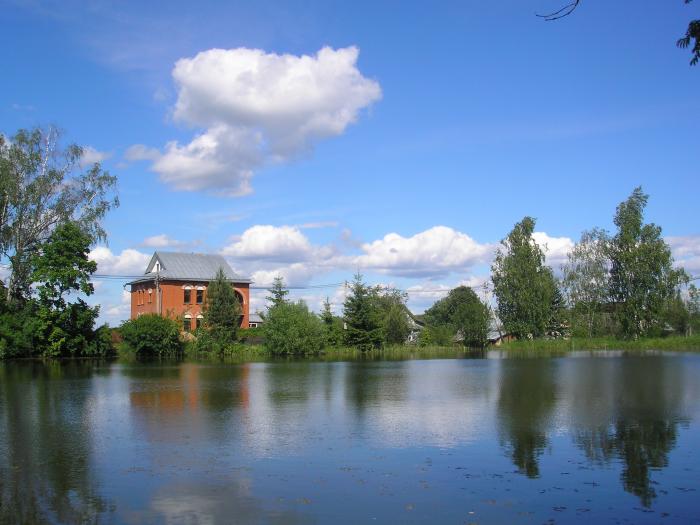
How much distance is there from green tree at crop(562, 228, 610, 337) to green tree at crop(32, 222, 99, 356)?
5267cm

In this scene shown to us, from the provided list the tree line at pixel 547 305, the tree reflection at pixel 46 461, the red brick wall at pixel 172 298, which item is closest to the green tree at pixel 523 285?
the tree line at pixel 547 305

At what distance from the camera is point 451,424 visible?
53.8ft

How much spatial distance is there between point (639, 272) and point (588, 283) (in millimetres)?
9175

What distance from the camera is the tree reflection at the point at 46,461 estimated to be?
9.12 metres

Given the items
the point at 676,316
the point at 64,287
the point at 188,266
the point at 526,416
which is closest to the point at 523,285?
the point at 676,316

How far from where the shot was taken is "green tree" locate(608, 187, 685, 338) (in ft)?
226

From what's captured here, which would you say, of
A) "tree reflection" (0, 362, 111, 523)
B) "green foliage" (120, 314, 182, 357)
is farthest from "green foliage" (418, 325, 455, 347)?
"tree reflection" (0, 362, 111, 523)

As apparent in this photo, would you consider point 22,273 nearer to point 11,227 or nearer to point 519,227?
point 11,227

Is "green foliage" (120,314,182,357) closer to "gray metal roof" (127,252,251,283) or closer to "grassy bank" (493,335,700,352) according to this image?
"gray metal roof" (127,252,251,283)

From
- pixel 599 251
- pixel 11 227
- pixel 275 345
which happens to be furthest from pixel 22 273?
pixel 599 251

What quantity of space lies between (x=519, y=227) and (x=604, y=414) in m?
63.8

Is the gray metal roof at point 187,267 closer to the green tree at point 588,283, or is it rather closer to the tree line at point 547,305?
the tree line at point 547,305

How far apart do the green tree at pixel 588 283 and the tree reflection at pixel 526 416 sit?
1912 inches

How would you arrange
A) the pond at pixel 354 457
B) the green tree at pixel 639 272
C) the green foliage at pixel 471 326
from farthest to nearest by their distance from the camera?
1. the green foliage at pixel 471 326
2. the green tree at pixel 639 272
3. the pond at pixel 354 457
